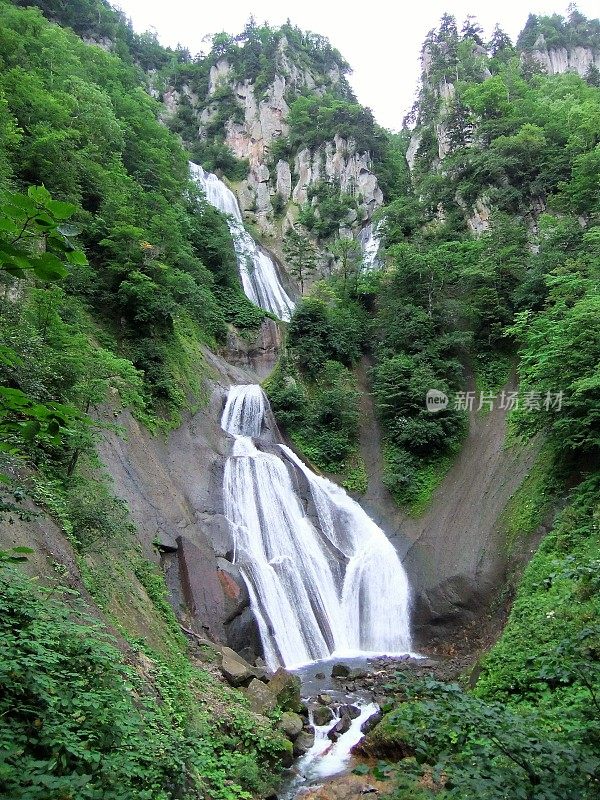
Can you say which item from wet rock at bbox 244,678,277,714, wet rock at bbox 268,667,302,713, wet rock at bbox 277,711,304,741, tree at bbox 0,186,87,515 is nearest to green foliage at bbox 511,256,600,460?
wet rock at bbox 268,667,302,713

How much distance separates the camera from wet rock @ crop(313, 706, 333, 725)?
8.61 meters

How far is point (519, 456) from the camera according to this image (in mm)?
14242

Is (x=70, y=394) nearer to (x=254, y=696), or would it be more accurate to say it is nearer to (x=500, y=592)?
(x=254, y=696)

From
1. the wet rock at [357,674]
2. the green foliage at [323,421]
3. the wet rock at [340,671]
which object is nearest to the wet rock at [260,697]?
the wet rock at [340,671]

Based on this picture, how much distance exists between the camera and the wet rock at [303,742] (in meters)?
7.63

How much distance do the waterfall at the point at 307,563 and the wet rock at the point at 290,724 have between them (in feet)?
9.38

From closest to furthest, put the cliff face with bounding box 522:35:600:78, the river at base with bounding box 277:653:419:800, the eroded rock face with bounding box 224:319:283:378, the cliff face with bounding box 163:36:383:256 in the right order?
the river at base with bounding box 277:653:419:800 → the eroded rock face with bounding box 224:319:283:378 → the cliff face with bounding box 163:36:383:256 → the cliff face with bounding box 522:35:600:78

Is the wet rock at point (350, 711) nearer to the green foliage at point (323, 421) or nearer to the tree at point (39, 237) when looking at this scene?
the green foliage at point (323, 421)

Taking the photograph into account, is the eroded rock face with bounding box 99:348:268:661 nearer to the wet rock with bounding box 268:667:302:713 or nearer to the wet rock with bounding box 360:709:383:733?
Result: the wet rock with bounding box 268:667:302:713

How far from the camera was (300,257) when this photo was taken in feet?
100.0

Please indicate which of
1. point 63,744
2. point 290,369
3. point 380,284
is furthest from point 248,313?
point 63,744

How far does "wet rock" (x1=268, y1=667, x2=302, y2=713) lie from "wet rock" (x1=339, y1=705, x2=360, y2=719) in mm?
816

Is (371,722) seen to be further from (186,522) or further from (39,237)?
(39,237)

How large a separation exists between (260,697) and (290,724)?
632mm
